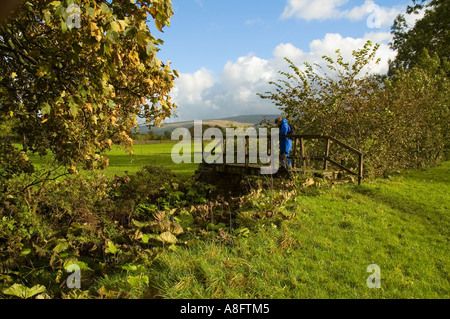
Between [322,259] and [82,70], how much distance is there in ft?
15.4

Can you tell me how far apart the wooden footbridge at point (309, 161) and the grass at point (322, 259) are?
2.36 metres

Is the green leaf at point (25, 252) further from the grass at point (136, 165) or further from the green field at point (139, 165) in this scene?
the green field at point (139, 165)

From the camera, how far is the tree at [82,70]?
3.52m

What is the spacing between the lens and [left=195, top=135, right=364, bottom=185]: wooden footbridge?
9875 mm

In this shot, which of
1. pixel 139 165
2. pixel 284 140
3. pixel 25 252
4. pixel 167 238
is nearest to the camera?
pixel 167 238

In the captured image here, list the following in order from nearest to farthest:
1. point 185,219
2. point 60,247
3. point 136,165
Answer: point 60,247
point 185,219
point 136,165

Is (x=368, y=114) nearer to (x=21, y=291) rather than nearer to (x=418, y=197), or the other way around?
(x=418, y=197)

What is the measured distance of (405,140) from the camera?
1359 centimetres

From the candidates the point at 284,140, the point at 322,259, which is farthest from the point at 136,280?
the point at 284,140

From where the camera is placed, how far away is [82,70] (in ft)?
15.7

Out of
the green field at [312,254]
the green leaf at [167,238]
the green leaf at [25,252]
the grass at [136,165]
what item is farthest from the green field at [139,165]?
the green field at [312,254]
